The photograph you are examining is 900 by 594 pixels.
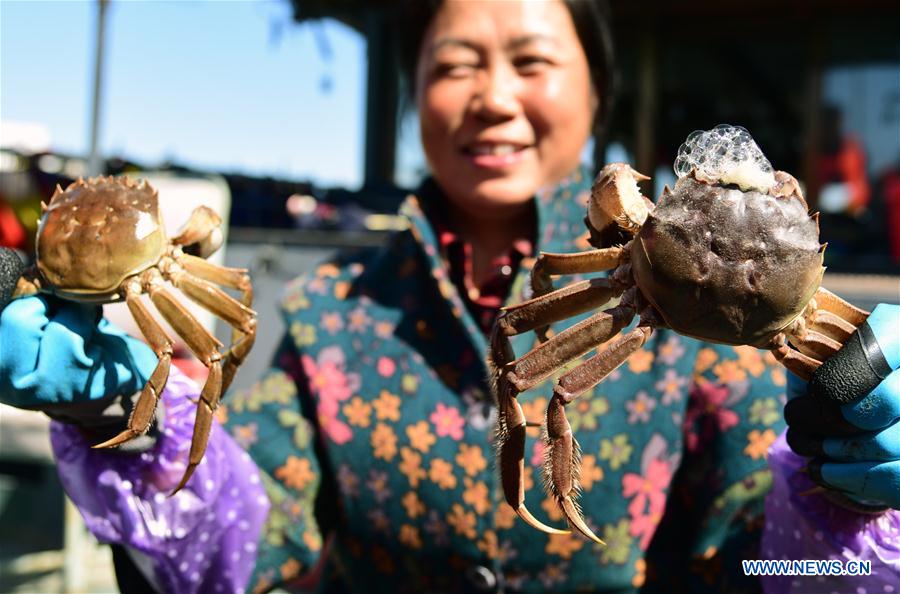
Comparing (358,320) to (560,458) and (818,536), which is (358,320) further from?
(818,536)

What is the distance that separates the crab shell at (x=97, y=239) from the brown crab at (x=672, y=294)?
0.53m

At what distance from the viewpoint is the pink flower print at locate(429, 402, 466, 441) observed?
5.16ft

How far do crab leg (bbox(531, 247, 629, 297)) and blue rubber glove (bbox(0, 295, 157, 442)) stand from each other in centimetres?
60

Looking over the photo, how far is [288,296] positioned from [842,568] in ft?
3.79

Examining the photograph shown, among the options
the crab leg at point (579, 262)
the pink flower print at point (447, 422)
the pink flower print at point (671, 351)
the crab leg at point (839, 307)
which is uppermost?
the crab leg at point (579, 262)

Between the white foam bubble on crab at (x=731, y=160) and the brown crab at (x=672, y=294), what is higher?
the white foam bubble on crab at (x=731, y=160)

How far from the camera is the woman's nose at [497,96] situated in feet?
5.11

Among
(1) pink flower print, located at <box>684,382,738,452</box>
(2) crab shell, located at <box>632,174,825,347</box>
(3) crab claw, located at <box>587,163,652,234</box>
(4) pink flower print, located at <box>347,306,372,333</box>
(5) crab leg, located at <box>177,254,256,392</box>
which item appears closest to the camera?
(2) crab shell, located at <box>632,174,825,347</box>

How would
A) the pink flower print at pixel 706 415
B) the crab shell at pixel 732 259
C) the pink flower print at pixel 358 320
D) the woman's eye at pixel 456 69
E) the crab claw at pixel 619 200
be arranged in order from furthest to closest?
the pink flower print at pixel 358 320 → the woman's eye at pixel 456 69 → the pink flower print at pixel 706 415 → the crab claw at pixel 619 200 → the crab shell at pixel 732 259

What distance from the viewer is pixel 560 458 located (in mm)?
1044

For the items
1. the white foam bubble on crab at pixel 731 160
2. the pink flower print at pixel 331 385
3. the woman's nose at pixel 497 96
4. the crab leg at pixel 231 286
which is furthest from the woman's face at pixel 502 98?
the white foam bubble on crab at pixel 731 160

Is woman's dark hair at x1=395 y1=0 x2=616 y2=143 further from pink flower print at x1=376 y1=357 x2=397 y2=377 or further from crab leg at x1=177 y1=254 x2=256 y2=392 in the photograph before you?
crab leg at x1=177 y1=254 x2=256 y2=392

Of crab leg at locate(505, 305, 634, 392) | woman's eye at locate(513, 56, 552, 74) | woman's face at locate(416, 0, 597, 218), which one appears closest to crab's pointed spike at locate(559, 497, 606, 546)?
crab leg at locate(505, 305, 634, 392)

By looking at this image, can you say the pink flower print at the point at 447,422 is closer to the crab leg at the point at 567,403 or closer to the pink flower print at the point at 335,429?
the pink flower print at the point at 335,429
